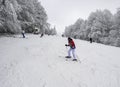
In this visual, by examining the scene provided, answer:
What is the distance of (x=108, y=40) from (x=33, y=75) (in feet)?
137

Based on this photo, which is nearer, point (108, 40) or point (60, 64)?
point (60, 64)

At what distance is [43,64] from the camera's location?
480 inches

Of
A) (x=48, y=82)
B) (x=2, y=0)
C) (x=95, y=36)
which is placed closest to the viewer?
(x=48, y=82)

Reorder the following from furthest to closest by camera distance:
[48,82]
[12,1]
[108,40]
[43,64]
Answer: [108,40]
[12,1]
[43,64]
[48,82]

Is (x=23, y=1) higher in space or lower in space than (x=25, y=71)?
higher

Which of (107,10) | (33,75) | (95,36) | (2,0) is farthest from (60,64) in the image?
(107,10)

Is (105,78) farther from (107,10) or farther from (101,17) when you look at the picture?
(107,10)

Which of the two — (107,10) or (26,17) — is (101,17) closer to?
(107,10)

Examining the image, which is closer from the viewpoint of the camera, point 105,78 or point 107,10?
point 105,78

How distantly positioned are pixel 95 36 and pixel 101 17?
305 inches

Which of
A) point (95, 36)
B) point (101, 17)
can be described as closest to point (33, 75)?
point (95, 36)

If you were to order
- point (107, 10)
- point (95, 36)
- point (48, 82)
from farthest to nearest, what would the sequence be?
point (107, 10) < point (95, 36) < point (48, 82)

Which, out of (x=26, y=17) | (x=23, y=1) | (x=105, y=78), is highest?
(x=23, y=1)

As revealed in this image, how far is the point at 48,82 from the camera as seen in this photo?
9156mm
